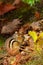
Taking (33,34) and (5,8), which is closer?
(33,34)

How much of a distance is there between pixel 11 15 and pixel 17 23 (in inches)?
10.2

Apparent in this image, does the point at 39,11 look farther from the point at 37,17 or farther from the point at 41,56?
the point at 41,56

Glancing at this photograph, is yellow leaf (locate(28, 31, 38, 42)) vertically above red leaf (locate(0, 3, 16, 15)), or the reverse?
red leaf (locate(0, 3, 16, 15))

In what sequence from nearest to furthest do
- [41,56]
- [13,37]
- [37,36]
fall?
[41,56] → [37,36] → [13,37]

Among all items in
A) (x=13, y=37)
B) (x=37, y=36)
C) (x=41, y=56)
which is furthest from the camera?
(x=13, y=37)

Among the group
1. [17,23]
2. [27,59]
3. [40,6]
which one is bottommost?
[27,59]

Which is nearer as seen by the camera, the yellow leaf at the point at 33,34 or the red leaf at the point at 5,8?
the yellow leaf at the point at 33,34

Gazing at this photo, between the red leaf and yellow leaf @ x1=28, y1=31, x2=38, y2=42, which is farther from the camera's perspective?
the red leaf

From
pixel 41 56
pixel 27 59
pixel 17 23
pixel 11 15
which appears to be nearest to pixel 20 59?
pixel 27 59

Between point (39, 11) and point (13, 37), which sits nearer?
point (13, 37)

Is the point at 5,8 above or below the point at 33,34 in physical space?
above

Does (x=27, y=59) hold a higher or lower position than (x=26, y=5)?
lower

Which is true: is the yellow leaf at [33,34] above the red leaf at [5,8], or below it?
below

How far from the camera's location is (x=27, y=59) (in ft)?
7.91
